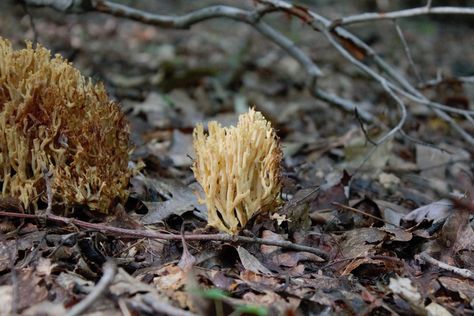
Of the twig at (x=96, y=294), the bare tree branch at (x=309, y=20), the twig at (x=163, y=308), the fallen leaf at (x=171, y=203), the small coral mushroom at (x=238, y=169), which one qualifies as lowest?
the fallen leaf at (x=171, y=203)

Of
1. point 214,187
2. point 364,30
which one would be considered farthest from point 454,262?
point 364,30

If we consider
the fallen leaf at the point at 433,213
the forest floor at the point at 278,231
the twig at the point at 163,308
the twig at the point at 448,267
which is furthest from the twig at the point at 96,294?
the fallen leaf at the point at 433,213

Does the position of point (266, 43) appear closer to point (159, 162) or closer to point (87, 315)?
point (159, 162)

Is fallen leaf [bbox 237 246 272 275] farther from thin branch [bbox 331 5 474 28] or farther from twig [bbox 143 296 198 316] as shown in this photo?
thin branch [bbox 331 5 474 28]

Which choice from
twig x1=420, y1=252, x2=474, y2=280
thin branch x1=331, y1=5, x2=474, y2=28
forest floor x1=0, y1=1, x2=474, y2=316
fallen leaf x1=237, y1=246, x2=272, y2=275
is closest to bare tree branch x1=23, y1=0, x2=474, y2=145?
thin branch x1=331, y1=5, x2=474, y2=28

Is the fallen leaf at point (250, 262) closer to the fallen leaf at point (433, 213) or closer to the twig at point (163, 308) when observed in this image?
the twig at point (163, 308)
